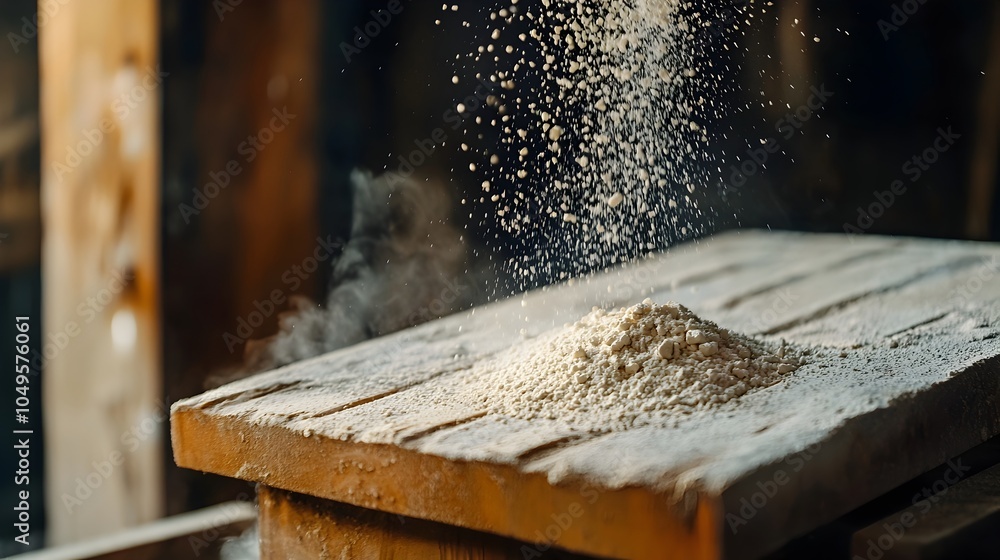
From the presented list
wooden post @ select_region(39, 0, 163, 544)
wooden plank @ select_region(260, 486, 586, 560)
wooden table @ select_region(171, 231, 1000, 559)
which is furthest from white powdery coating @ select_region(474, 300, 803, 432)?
wooden post @ select_region(39, 0, 163, 544)

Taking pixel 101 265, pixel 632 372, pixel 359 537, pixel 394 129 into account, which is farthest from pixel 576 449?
pixel 394 129

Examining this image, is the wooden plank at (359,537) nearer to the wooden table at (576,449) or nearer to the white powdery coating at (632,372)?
the wooden table at (576,449)

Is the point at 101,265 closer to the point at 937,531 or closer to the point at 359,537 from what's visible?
the point at 359,537

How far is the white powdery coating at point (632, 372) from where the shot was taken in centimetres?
141

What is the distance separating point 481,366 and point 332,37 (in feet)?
5.45

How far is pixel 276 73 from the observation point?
286cm

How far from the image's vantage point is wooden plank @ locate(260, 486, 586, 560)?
1.33 metres

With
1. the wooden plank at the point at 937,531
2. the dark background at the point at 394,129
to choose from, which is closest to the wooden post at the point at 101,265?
the dark background at the point at 394,129

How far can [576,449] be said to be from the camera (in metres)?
1.24

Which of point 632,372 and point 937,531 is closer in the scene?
point 937,531

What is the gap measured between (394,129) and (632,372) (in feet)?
6.94

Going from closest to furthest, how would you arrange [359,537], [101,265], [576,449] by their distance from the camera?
[576,449] → [359,537] → [101,265]

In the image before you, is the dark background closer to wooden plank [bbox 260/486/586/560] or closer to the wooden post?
the wooden post

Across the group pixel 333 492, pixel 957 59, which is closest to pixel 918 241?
pixel 957 59
